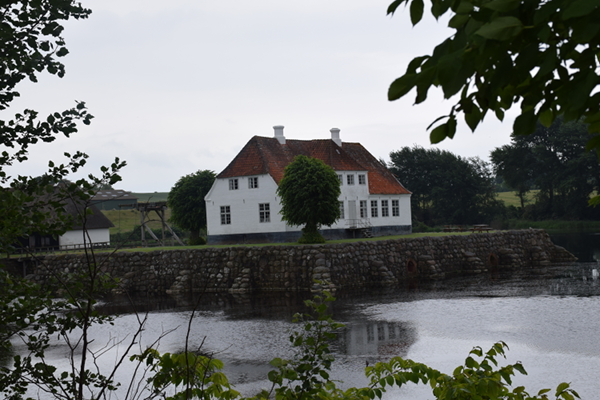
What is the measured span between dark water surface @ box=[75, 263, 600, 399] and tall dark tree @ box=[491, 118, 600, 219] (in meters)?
39.0

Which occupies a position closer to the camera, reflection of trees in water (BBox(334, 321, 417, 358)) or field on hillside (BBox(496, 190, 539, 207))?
reflection of trees in water (BBox(334, 321, 417, 358))

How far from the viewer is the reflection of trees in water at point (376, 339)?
13.9 meters

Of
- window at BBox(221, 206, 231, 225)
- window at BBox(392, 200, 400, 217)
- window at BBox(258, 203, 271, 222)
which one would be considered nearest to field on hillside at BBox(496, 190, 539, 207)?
window at BBox(392, 200, 400, 217)

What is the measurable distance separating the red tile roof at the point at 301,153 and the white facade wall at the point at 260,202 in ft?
1.48

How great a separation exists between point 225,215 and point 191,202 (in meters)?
3.61

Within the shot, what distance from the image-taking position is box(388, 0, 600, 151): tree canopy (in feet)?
4.89

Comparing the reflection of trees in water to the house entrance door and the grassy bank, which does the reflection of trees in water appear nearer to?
the house entrance door

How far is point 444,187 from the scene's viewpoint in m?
67.4

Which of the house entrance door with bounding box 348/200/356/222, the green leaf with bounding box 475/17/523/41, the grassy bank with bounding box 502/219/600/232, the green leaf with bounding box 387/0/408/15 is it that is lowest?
the grassy bank with bounding box 502/219/600/232

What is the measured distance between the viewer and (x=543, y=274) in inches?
1141

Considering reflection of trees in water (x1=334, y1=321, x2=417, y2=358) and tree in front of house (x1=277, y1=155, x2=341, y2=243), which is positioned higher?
tree in front of house (x1=277, y1=155, x2=341, y2=243)

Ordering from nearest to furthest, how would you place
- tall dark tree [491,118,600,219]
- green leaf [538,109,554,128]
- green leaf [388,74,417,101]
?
1. green leaf [388,74,417,101]
2. green leaf [538,109,554,128]
3. tall dark tree [491,118,600,219]

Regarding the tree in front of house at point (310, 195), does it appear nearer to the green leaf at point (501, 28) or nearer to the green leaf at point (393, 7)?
the green leaf at point (393, 7)

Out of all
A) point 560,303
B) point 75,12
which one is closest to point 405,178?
point 560,303
